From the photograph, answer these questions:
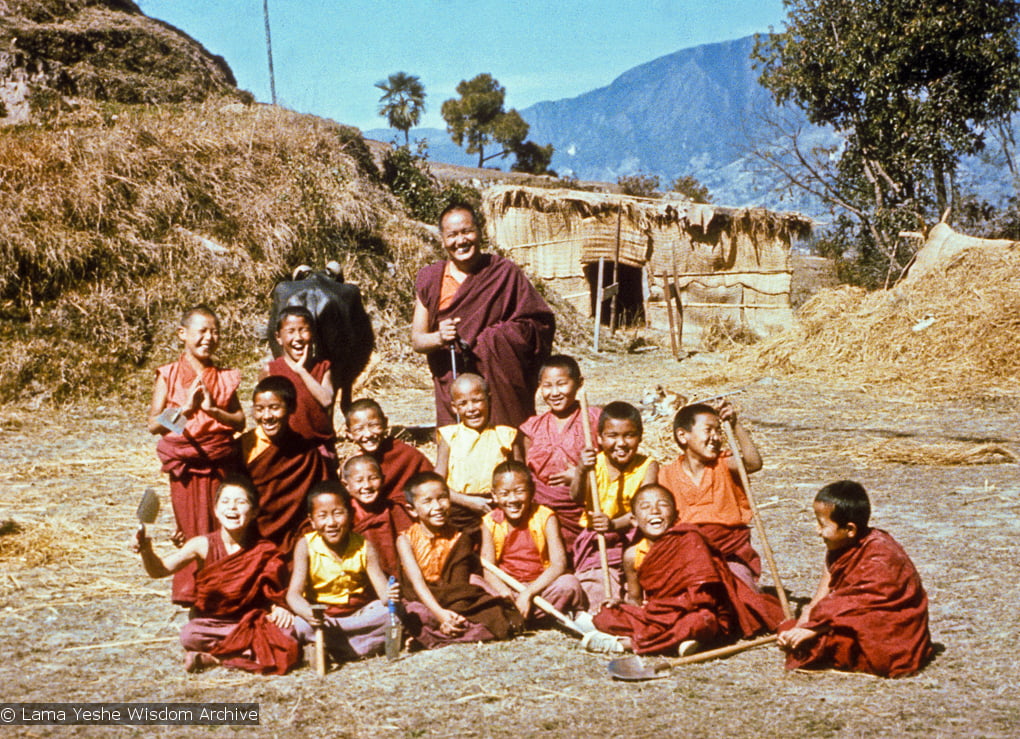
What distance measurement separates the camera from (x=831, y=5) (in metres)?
16.7

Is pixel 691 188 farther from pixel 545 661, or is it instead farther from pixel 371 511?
pixel 545 661

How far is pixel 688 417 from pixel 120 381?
26.5 feet

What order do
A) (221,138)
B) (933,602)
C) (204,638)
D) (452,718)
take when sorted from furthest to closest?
(221,138) < (933,602) < (204,638) < (452,718)

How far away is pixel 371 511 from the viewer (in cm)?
395

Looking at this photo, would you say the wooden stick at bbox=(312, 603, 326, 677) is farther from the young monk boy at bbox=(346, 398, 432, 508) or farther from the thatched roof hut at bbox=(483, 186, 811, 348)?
the thatched roof hut at bbox=(483, 186, 811, 348)

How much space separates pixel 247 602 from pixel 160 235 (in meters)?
9.49

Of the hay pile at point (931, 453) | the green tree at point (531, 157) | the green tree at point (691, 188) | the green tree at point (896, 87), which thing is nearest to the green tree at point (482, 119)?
the green tree at point (531, 157)

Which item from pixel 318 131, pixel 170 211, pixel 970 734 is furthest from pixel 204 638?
pixel 318 131

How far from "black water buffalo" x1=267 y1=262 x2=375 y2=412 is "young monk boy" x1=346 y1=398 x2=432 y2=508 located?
2262 mm

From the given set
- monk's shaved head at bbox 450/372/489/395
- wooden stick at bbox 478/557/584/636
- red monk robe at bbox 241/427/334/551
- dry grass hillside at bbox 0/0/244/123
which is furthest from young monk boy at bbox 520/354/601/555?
dry grass hillside at bbox 0/0/244/123

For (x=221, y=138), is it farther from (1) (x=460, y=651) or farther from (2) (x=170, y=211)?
(1) (x=460, y=651)

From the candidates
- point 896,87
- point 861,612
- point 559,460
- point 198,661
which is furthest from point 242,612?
point 896,87

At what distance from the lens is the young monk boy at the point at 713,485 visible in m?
3.85

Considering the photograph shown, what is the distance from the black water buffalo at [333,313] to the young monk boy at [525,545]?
2.81 metres
